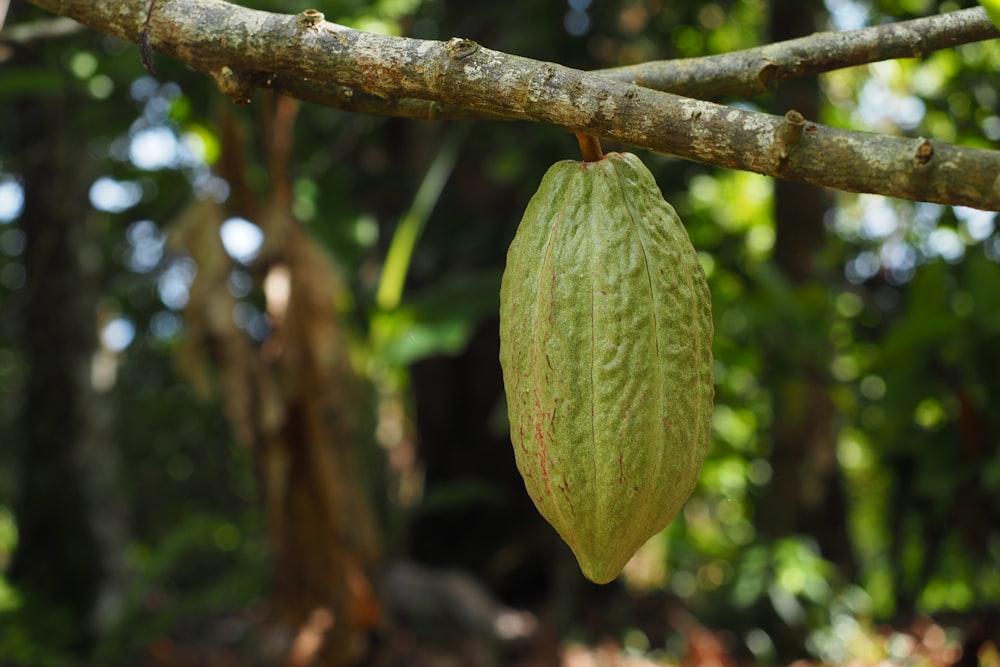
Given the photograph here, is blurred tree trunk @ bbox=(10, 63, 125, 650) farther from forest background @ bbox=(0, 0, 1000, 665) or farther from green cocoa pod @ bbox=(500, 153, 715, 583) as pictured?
green cocoa pod @ bbox=(500, 153, 715, 583)

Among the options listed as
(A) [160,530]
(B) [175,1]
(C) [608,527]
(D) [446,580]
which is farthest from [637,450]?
(A) [160,530]

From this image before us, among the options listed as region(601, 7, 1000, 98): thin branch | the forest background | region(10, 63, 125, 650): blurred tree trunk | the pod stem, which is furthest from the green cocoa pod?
region(10, 63, 125, 650): blurred tree trunk

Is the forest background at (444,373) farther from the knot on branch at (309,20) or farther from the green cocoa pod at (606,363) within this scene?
the green cocoa pod at (606,363)

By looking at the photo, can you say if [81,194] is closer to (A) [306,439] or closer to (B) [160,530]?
(A) [306,439]

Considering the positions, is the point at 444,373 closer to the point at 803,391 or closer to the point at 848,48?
the point at 803,391

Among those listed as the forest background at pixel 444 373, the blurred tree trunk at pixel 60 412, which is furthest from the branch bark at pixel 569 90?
the blurred tree trunk at pixel 60 412

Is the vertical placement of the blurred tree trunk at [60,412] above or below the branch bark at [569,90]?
below

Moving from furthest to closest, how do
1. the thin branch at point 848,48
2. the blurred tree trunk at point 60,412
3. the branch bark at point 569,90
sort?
the blurred tree trunk at point 60,412 → the thin branch at point 848,48 → the branch bark at point 569,90
